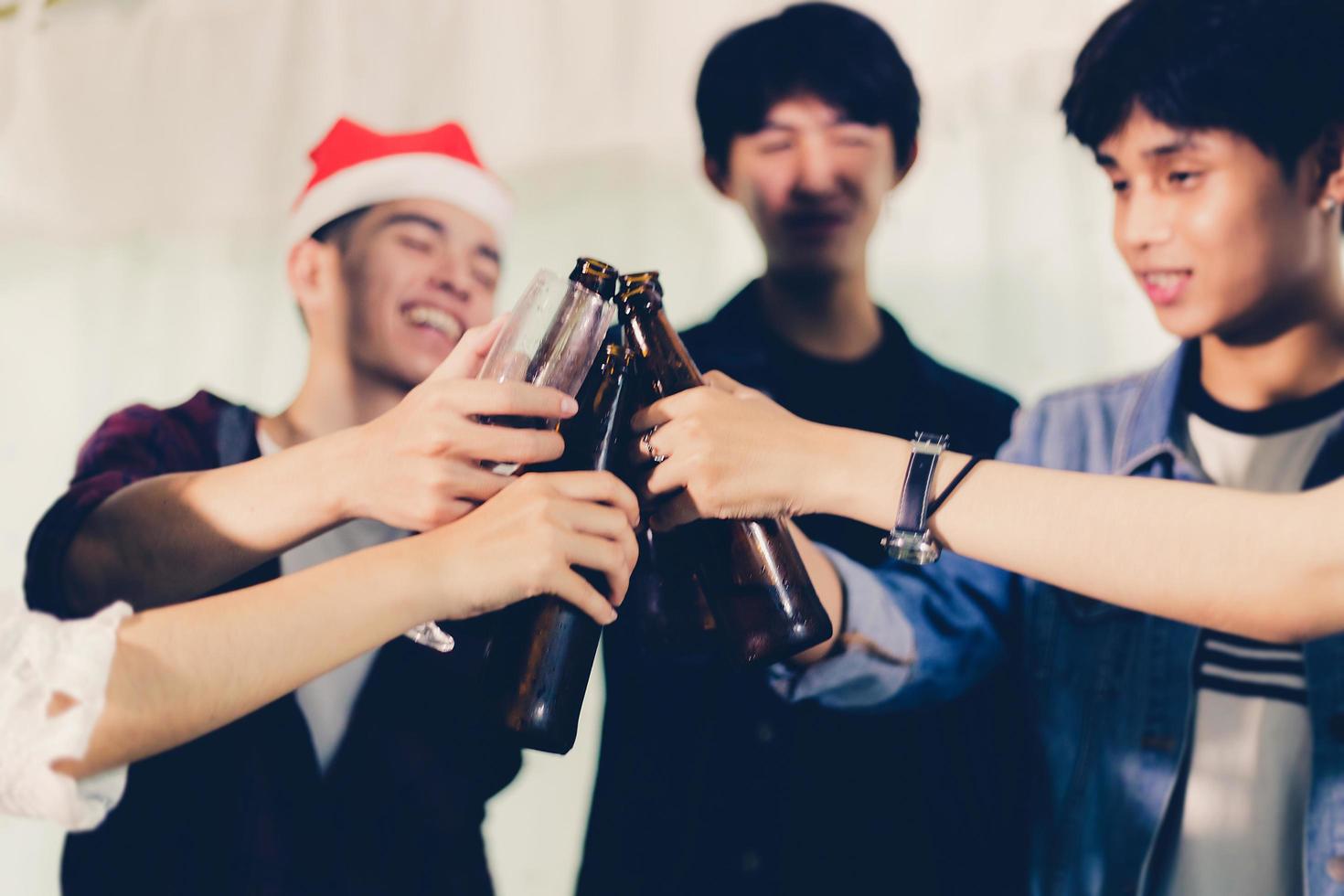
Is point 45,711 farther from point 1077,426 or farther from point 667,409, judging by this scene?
point 1077,426

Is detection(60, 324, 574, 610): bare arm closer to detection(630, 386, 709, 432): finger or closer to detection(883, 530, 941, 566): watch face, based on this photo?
detection(630, 386, 709, 432): finger

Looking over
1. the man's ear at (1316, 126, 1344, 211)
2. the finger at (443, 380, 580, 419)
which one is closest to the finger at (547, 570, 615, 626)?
the finger at (443, 380, 580, 419)

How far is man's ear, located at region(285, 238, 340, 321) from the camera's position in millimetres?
1108

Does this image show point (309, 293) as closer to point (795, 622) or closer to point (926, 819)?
point (795, 622)

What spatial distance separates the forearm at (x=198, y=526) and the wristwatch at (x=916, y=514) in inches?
15.6

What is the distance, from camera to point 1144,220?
2.99 feet

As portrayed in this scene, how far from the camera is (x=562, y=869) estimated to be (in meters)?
1.01

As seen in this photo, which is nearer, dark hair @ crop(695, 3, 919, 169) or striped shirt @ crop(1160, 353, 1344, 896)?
striped shirt @ crop(1160, 353, 1344, 896)

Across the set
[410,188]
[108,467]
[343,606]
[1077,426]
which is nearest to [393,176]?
[410,188]

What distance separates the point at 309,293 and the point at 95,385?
0.28m

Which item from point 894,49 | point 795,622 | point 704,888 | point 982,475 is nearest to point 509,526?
point 795,622

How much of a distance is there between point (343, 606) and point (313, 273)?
1.87 ft

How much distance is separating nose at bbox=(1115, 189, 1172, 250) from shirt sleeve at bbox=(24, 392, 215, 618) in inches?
33.2

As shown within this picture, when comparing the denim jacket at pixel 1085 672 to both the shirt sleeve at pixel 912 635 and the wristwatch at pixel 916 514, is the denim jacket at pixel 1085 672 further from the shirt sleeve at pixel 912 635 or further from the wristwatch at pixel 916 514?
the wristwatch at pixel 916 514
